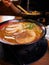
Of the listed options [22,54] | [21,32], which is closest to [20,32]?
[21,32]

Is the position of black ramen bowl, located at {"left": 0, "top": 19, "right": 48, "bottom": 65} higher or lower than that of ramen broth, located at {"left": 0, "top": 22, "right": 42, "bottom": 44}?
lower

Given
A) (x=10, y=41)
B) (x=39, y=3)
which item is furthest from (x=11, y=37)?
(x=39, y=3)

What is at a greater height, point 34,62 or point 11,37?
point 11,37

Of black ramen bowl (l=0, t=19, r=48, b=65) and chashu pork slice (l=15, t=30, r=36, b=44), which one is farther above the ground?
chashu pork slice (l=15, t=30, r=36, b=44)

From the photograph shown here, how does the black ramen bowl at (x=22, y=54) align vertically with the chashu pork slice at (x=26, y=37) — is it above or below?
below

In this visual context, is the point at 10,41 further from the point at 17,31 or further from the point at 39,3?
the point at 39,3

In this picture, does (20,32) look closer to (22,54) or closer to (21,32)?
(21,32)
